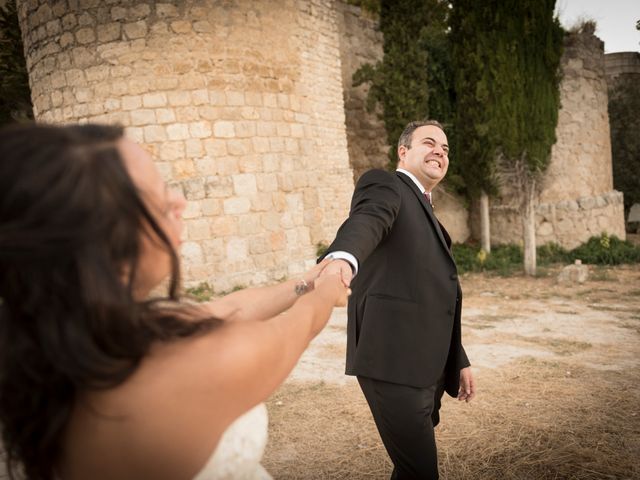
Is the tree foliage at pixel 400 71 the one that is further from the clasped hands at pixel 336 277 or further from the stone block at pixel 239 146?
the clasped hands at pixel 336 277

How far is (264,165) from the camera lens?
746 centimetres

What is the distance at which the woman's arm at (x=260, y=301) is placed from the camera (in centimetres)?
156

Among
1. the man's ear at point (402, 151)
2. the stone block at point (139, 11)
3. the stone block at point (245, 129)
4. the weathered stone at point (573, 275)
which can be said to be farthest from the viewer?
the weathered stone at point (573, 275)

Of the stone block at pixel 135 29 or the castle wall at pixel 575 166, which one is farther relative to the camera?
the castle wall at pixel 575 166

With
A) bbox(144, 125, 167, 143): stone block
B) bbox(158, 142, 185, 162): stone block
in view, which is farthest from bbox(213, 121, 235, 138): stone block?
bbox(144, 125, 167, 143): stone block

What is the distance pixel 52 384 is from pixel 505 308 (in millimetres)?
6855

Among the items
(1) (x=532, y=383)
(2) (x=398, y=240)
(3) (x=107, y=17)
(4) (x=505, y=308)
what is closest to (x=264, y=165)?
(3) (x=107, y=17)

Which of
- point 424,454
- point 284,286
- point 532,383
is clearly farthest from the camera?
point 532,383

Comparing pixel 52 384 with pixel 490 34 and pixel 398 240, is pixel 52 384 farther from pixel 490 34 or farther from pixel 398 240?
pixel 490 34

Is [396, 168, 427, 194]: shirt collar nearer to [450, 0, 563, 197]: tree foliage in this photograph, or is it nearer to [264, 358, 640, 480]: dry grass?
[264, 358, 640, 480]: dry grass

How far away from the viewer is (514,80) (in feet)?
31.0

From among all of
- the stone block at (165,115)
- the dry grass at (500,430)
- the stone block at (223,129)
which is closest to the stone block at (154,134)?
the stone block at (165,115)

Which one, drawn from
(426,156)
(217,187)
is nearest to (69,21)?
(217,187)

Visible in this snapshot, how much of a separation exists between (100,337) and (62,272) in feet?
0.47
